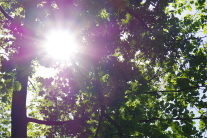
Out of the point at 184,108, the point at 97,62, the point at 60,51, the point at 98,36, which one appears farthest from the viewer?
the point at 184,108

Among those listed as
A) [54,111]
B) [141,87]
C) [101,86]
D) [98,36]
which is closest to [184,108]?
[141,87]

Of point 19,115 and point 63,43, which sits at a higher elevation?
point 63,43

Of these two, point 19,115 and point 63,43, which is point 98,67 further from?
point 19,115

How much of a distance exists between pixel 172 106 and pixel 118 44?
11.6ft

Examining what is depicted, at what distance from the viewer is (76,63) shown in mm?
5164

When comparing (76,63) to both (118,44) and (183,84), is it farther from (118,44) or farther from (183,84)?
(183,84)

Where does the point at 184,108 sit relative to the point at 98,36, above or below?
below

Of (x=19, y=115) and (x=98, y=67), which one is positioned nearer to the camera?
(x=98, y=67)

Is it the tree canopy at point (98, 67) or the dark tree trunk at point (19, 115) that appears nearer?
the tree canopy at point (98, 67)

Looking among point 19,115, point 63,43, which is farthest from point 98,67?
point 19,115

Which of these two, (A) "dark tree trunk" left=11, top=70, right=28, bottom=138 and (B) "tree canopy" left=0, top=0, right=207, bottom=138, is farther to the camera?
(A) "dark tree trunk" left=11, top=70, right=28, bottom=138

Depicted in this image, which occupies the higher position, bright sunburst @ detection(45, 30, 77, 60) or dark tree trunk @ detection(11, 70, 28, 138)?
bright sunburst @ detection(45, 30, 77, 60)

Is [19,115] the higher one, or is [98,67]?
[98,67]

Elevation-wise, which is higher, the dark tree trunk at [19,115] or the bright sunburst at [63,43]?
the bright sunburst at [63,43]
